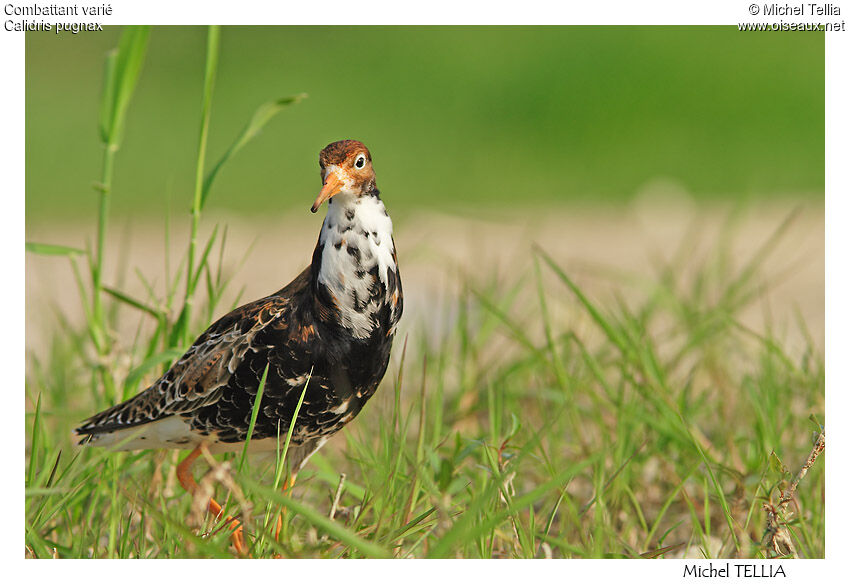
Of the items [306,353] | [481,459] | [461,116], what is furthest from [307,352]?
[461,116]

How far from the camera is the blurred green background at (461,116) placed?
7.38 meters

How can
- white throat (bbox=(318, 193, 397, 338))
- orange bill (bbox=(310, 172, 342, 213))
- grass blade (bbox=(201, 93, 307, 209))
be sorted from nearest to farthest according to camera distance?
orange bill (bbox=(310, 172, 342, 213))
white throat (bbox=(318, 193, 397, 338))
grass blade (bbox=(201, 93, 307, 209))

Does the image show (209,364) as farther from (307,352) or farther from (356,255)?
(356,255)

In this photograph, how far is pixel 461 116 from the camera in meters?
9.04

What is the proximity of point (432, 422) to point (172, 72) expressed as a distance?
219 inches

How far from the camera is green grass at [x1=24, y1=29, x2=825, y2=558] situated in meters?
2.56

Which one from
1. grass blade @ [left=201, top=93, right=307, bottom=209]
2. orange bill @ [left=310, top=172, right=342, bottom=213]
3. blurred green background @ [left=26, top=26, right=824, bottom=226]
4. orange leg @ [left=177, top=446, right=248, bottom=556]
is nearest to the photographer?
orange bill @ [left=310, top=172, right=342, bottom=213]

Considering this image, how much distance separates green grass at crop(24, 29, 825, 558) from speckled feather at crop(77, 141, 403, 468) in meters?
0.12

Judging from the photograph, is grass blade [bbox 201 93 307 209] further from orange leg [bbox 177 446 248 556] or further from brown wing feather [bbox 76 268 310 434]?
orange leg [bbox 177 446 248 556]

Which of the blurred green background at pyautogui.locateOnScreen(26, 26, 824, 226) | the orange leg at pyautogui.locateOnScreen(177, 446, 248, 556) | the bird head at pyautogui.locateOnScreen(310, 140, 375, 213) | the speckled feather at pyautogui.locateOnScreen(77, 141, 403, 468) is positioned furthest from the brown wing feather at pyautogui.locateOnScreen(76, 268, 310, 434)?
the blurred green background at pyautogui.locateOnScreen(26, 26, 824, 226)

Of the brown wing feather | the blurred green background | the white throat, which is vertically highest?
the blurred green background

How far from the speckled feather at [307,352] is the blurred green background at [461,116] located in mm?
4295

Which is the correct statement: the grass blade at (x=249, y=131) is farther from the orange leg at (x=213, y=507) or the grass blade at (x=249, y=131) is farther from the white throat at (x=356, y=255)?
the orange leg at (x=213, y=507)

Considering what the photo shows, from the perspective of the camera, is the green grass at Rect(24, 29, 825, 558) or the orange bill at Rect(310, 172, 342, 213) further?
the green grass at Rect(24, 29, 825, 558)
